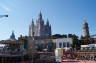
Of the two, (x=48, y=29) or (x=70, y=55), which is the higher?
(x=48, y=29)

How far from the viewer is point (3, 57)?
42656mm

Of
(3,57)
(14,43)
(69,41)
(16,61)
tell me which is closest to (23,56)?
(16,61)

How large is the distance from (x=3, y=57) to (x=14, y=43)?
2091cm

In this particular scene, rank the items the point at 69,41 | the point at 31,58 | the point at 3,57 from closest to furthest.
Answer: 1. the point at 3,57
2. the point at 31,58
3. the point at 69,41

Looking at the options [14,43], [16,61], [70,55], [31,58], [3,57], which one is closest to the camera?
[3,57]

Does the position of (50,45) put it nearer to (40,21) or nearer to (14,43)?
(14,43)

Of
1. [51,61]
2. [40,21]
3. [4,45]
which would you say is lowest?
[51,61]

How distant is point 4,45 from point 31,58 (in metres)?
15.6

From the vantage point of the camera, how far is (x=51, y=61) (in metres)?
47.5

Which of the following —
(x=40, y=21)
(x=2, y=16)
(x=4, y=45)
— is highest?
(x=40, y=21)

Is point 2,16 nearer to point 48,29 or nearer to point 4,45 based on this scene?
point 4,45

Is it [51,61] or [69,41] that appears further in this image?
[69,41]

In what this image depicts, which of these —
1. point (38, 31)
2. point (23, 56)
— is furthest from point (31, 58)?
point (38, 31)

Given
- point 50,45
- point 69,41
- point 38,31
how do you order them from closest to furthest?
point 69,41, point 50,45, point 38,31
